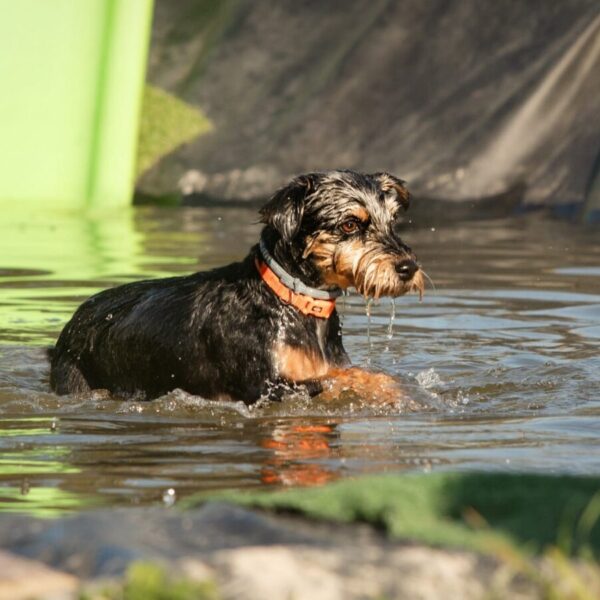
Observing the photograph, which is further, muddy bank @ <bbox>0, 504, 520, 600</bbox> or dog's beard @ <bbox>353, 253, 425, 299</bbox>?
dog's beard @ <bbox>353, 253, 425, 299</bbox>

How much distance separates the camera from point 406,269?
299 inches

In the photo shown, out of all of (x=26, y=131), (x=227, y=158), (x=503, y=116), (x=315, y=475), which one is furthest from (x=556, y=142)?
(x=315, y=475)

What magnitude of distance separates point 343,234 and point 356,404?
89 cm

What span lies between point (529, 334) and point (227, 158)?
296 inches

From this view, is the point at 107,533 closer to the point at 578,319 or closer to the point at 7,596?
the point at 7,596

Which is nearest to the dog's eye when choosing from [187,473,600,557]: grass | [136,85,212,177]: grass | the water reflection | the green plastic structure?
the water reflection

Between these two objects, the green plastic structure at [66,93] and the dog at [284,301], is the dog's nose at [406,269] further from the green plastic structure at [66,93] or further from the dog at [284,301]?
the green plastic structure at [66,93]

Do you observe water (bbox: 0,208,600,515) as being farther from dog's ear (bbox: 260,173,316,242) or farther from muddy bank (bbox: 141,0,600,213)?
muddy bank (bbox: 141,0,600,213)

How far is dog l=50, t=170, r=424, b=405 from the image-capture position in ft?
24.7

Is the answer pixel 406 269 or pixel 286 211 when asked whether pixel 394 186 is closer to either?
pixel 406 269

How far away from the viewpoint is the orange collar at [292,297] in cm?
757

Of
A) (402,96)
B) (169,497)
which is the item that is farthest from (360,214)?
(402,96)

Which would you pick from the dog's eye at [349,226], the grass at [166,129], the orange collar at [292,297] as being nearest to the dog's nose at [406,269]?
the dog's eye at [349,226]

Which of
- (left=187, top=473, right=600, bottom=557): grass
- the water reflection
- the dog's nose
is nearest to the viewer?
(left=187, top=473, right=600, bottom=557): grass
